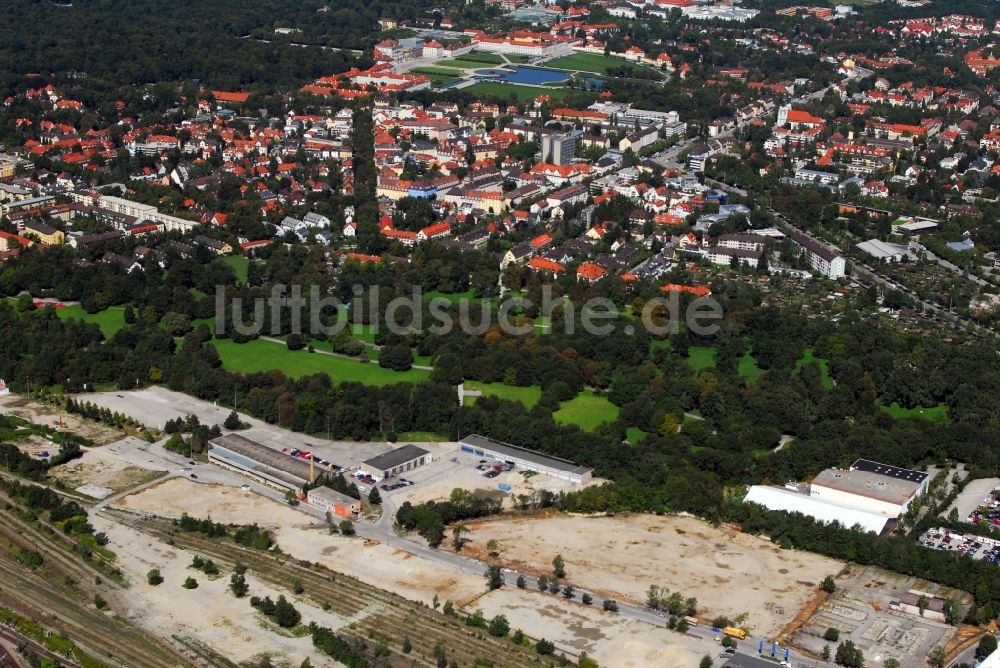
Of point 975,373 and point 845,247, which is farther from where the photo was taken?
point 845,247

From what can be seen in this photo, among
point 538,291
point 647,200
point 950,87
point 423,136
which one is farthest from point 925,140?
point 538,291

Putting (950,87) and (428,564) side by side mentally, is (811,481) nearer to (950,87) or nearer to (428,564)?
(428,564)

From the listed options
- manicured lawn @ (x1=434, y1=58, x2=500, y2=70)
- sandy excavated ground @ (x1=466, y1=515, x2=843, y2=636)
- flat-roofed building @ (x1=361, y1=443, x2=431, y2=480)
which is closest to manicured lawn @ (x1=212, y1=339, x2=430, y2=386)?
flat-roofed building @ (x1=361, y1=443, x2=431, y2=480)

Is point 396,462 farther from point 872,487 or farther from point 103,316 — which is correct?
point 103,316

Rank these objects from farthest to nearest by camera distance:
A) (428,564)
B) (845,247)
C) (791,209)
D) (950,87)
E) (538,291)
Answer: (950,87), (791,209), (845,247), (538,291), (428,564)

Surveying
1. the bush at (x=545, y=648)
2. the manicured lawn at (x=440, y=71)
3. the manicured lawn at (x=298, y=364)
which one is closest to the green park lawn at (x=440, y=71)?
the manicured lawn at (x=440, y=71)

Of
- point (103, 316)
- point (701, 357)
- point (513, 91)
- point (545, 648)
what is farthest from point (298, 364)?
point (513, 91)
